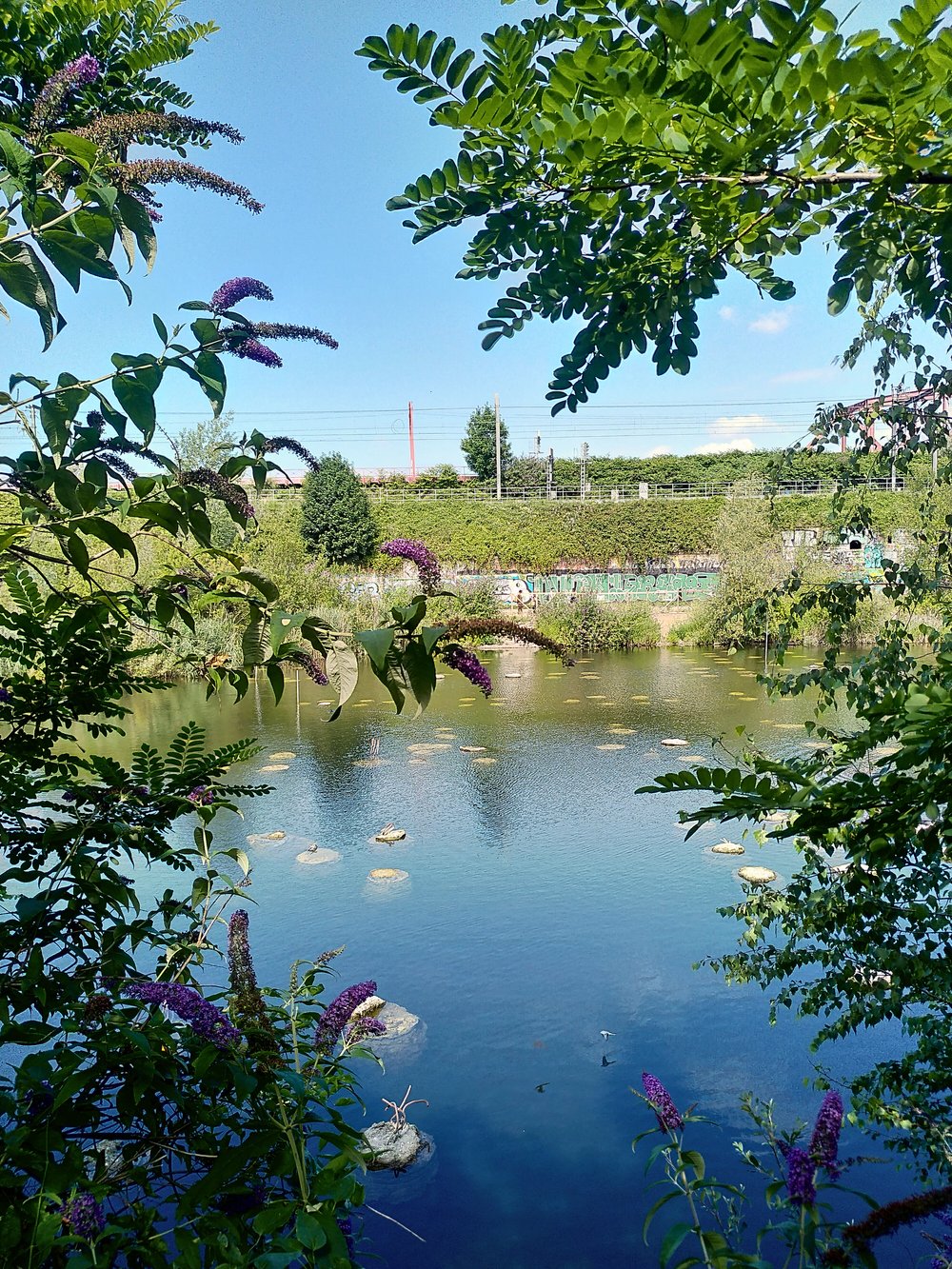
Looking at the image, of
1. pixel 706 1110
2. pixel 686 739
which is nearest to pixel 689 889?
pixel 706 1110

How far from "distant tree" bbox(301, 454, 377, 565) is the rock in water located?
1507 centimetres

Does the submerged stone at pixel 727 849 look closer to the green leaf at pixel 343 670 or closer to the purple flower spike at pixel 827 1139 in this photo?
the purple flower spike at pixel 827 1139

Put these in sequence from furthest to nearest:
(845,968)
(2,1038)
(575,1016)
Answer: (575,1016), (845,968), (2,1038)

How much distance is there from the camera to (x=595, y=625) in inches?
523

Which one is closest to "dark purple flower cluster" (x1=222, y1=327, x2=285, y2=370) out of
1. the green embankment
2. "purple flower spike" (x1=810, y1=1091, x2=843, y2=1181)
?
"purple flower spike" (x1=810, y1=1091, x2=843, y2=1181)

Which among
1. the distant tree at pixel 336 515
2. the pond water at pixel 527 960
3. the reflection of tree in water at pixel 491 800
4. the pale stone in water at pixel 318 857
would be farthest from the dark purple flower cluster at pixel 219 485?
the distant tree at pixel 336 515

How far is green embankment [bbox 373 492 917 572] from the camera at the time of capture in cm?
2038

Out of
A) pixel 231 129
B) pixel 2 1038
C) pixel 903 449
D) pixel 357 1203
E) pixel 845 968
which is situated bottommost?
pixel 845 968

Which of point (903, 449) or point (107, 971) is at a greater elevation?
point (903, 449)

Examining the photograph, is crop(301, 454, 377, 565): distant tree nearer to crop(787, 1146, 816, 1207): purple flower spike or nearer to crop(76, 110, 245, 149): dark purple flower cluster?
crop(76, 110, 245, 149): dark purple flower cluster

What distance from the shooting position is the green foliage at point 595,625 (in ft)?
42.9

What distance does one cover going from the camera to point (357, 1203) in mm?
926

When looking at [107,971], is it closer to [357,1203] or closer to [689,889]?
[357,1203]

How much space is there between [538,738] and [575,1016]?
14.0 ft
